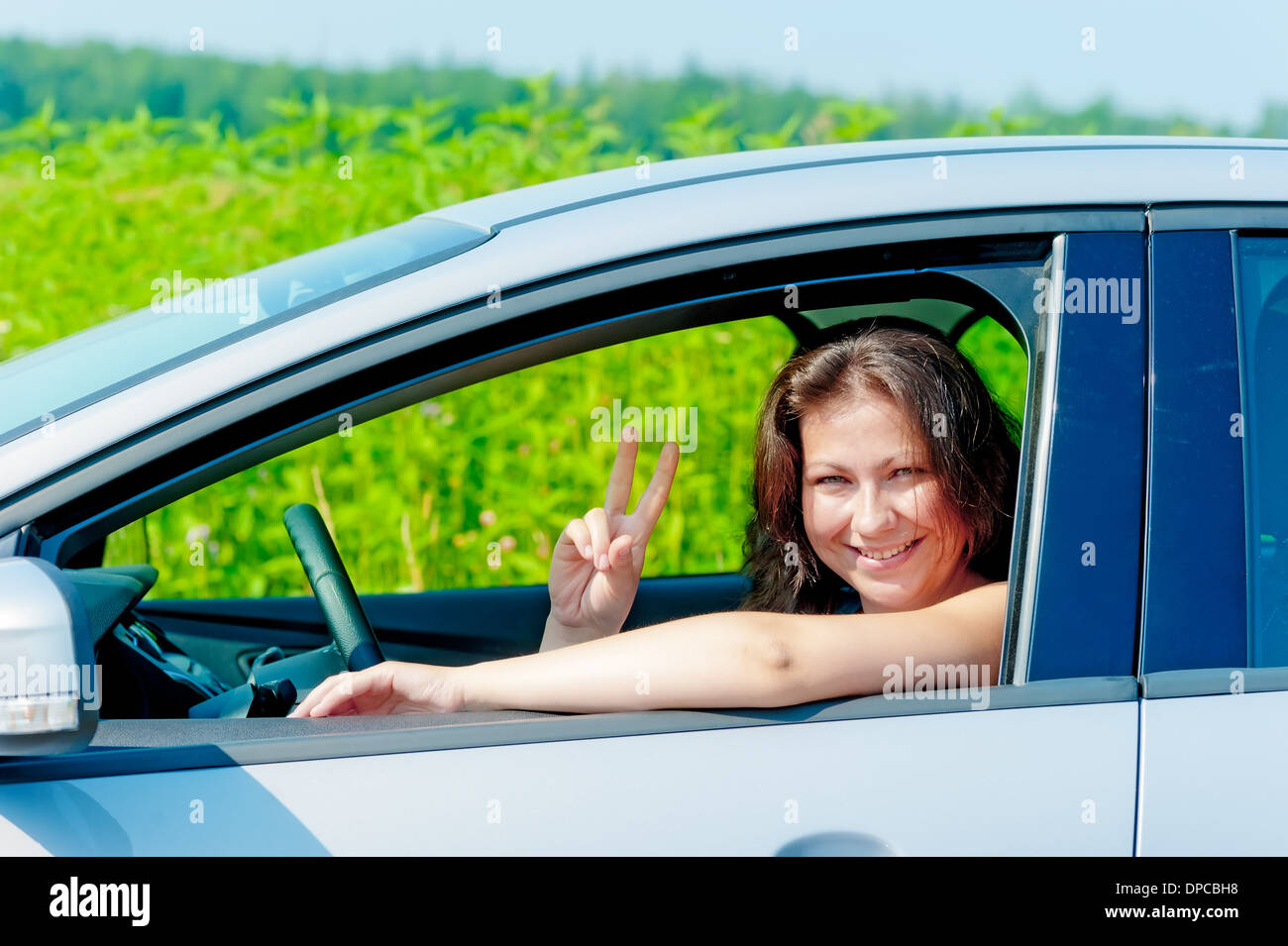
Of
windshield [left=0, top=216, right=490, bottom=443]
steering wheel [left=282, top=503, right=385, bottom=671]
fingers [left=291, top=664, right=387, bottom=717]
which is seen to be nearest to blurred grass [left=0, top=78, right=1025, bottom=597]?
steering wheel [left=282, top=503, right=385, bottom=671]

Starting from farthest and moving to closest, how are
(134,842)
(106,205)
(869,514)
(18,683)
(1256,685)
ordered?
(106,205) → (869,514) → (1256,685) → (134,842) → (18,683)

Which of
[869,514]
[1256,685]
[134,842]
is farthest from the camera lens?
[869,514]

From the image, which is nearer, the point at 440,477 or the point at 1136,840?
the point at 1136,840

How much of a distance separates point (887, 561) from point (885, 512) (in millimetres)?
78

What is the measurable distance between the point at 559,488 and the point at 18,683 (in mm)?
3726

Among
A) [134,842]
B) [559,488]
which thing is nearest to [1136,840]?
[134,842]

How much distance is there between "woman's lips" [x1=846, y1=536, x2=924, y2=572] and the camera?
1821 millimetres

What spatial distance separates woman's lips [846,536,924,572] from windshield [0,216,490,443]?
2.37 ft

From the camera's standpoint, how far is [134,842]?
1.37 meters

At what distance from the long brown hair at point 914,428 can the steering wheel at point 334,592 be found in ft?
2.30

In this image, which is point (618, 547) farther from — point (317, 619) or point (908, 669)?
point (317, 619)

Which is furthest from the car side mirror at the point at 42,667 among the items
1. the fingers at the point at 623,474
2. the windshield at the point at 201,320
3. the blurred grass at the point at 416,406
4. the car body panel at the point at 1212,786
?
the blurred grass at the point at 416,406
